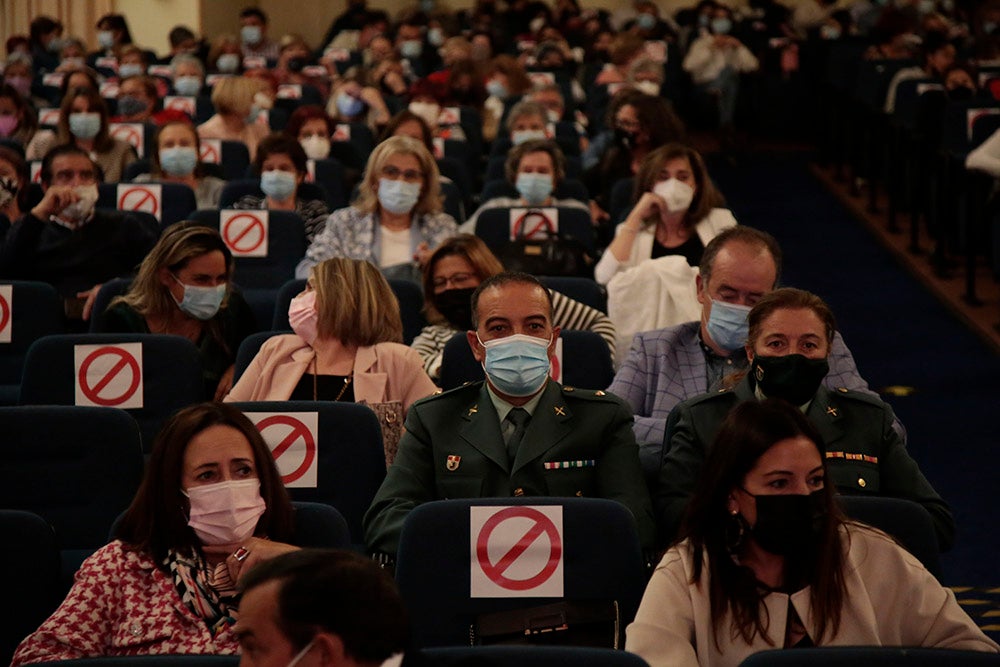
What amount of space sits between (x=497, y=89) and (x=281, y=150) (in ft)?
15.8

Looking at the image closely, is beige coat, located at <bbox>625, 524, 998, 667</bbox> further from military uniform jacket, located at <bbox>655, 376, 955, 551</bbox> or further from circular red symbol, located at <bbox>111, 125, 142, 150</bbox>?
circular red symbol, located at <bbox>111, 125, 142, 150</bbox>

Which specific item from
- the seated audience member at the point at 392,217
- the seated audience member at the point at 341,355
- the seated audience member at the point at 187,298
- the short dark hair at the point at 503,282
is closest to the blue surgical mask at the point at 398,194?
the seated audience member at the point at 392,217

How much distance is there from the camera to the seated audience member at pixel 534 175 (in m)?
7.12

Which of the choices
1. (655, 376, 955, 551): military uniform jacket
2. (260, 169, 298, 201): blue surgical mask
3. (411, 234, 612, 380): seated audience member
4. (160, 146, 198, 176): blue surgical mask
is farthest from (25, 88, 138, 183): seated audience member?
(655, 376, 955, 551): military uniform jacket

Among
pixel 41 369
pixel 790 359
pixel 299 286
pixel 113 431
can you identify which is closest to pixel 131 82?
pixel 299 286

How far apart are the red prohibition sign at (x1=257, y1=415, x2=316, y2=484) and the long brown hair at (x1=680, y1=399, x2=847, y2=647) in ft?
4.37

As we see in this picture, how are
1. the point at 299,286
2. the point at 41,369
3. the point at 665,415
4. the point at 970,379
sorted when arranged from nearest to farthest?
the point at 665,415
the point at 41,369
the point at 299,286
the point at 970,379

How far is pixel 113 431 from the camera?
3.86m

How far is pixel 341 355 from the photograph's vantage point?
4.44 metres

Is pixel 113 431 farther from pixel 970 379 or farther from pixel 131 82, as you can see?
pixel 131 82

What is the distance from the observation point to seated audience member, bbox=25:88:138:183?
9086 millimetres

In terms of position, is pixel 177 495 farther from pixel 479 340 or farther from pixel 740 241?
pixel 740 241

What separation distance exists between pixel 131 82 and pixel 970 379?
21.5 ft

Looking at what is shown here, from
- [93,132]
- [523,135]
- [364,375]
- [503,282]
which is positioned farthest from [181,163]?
[503,282]
